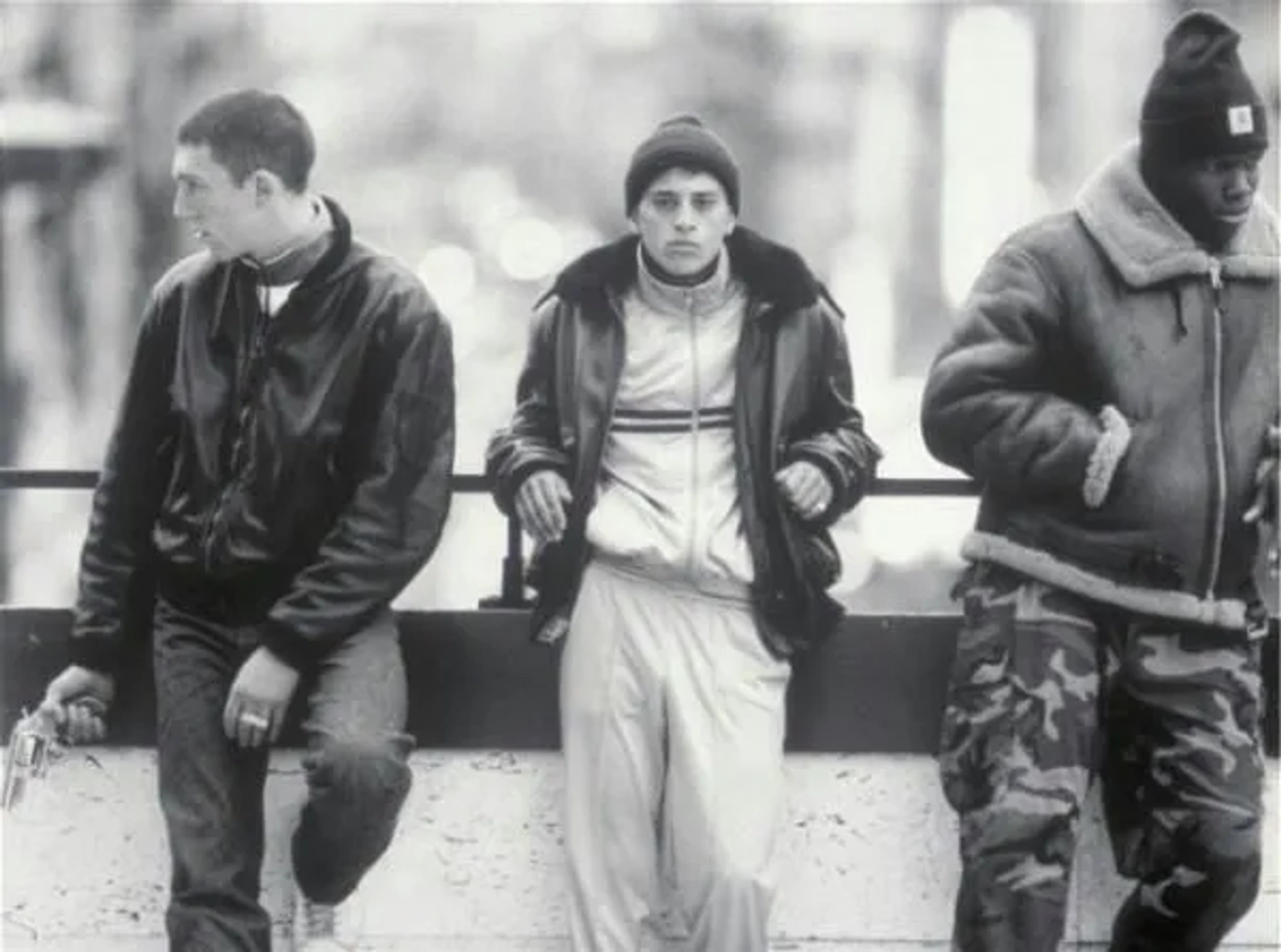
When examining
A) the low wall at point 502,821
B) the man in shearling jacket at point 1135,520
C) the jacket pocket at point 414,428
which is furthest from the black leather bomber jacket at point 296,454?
the man in shearling jacket at point 1135,520

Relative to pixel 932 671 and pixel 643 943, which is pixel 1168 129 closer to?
pixel 932 671

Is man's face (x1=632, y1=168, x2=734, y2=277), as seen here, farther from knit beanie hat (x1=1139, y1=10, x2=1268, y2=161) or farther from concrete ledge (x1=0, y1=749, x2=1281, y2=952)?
concrete ledge (x1=0, y1=749, x2=1281, y2=952)

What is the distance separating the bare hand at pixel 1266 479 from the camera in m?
4.85

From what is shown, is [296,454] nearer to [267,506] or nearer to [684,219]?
[267,506]

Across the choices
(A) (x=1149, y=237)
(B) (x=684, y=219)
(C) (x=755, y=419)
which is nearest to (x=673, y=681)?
(C) (x=755, y=419)

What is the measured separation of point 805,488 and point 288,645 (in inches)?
41.9

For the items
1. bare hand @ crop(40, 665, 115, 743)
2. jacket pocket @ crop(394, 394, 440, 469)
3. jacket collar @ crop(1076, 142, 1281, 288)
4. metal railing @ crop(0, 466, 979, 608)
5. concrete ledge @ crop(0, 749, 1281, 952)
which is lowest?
concrete ledge @ crop(0, 749, 1281, 952)

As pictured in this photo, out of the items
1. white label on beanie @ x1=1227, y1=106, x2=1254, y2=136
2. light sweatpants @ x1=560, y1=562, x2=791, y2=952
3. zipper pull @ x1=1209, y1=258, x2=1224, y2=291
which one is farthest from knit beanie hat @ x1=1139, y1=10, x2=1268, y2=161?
light sweatpants @ x1=560, y1=562, x2=791, y2=952

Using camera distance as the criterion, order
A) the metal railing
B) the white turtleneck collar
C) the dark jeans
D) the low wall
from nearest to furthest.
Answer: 1. the dark jeans
2. the white turtleneck collar
3. the low wall
4. the metal railing

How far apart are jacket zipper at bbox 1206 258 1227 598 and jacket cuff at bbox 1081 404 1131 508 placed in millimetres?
189

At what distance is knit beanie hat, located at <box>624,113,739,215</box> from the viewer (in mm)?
4809

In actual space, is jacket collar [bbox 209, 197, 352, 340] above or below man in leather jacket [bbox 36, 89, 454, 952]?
above

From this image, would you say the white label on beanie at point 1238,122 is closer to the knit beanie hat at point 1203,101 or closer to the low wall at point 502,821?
the knit beanie hat at point 1203,101

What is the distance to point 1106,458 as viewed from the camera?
4730 millimetres
